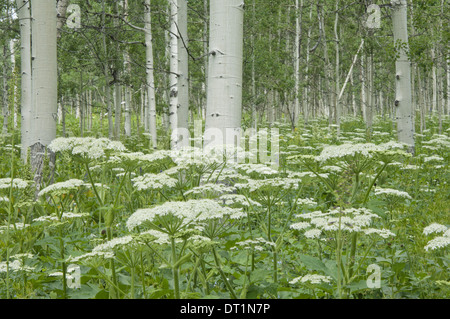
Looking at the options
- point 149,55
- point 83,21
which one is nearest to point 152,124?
point 149,55

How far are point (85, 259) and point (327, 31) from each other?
27033 mm

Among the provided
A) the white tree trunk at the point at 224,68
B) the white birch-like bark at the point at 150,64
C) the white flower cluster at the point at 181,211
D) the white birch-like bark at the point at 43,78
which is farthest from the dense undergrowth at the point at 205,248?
the white birch-like bark at the point at 150,64

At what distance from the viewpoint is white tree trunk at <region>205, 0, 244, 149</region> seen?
14.9 ft

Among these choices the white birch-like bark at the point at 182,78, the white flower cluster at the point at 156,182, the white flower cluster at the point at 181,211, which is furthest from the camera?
the white birch-like bark at the point at 182,78

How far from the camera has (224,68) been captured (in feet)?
14.9

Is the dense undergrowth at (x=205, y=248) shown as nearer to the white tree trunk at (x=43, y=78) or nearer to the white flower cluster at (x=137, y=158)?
the white flower cluster at (x=137, y=158)

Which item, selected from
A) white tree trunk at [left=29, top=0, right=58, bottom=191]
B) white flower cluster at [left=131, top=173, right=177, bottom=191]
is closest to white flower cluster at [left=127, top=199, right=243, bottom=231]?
white flower cluster at [left=131, top=173, right=177, bottom=191]

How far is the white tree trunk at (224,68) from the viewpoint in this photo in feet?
14.9

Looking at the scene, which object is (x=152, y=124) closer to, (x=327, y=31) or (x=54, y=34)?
(x=54, y=34)

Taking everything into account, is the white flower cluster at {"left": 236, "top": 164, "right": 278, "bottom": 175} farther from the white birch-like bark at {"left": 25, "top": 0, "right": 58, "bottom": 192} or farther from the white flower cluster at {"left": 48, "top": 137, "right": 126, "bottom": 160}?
the white birch-like bark at {"left": 25, "top": 0, "right": 58, "bottom": 192}

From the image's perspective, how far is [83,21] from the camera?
13.5m

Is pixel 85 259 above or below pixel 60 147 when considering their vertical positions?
below

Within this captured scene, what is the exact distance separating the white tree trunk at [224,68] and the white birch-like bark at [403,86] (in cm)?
660

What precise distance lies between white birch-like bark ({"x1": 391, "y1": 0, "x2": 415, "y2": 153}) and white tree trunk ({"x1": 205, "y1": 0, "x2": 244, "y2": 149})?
6.60 m
